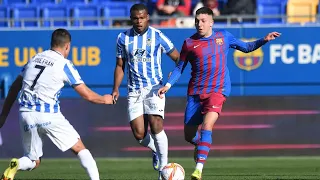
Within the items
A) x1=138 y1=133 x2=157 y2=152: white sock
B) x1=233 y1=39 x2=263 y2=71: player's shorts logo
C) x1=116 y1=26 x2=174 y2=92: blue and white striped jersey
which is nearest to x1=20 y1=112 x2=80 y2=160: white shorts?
x1=116 y1=26 x2=174 y2=92: blue and white striped jersey

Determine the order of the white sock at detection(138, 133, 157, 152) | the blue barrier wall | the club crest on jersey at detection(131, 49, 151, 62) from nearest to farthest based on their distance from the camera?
the club crest on jersey at detection(131, 49, 151, 62)
the white sock at detection(138, 133, 157, 152)
the blue barrier wall

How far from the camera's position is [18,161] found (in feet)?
28.7

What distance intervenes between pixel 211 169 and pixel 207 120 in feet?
10.9

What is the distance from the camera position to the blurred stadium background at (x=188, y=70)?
15.7m

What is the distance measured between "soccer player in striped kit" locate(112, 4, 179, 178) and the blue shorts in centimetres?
41

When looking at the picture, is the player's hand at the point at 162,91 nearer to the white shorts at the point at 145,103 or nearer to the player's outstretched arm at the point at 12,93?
the white shorts at the point at 145,103

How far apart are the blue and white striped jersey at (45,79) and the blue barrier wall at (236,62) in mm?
8805

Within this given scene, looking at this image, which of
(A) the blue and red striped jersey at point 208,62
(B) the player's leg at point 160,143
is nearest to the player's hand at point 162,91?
(A) the blue and red striped jersey at point 208,62

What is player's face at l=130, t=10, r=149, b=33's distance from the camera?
34.4 feet

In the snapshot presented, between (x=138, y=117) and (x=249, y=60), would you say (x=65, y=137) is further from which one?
(x=249, y=60)

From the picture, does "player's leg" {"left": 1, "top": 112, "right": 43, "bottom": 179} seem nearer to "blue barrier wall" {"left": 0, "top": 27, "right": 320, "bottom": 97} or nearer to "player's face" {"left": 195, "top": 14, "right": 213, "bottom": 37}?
"player's face" {"left": 195, "top": 14, "right": 213, "bottom": 37}

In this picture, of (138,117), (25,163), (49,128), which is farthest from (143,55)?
(25,163)

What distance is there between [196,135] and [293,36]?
729 centimetres

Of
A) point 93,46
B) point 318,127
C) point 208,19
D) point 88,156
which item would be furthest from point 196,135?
point 93,46
